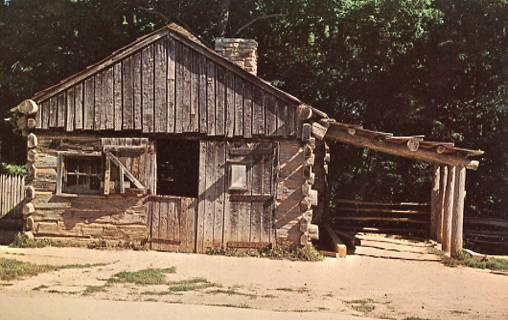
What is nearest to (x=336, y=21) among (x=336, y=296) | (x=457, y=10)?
(x=457, y=10)

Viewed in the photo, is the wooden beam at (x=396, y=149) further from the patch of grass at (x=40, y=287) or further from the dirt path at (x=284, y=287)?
the patch of grass at (x=40, y=287)

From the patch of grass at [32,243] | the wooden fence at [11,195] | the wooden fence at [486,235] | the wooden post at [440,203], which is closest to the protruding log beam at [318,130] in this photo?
the wooden post at [440,203]

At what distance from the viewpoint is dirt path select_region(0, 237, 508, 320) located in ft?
32.0

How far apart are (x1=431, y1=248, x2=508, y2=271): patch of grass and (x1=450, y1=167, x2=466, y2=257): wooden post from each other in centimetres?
21

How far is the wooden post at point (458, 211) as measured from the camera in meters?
15.9

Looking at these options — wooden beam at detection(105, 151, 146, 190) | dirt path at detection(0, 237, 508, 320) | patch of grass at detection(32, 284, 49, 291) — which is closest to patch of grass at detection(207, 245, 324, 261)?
dirt path at detection(0, 237, 508, 320)

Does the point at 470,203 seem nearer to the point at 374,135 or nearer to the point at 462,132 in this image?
the point at 462,132

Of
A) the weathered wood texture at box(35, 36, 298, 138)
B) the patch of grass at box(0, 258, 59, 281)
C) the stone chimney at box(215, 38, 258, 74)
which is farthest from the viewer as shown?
the stone chimney at box(215, 38, 258, 74)

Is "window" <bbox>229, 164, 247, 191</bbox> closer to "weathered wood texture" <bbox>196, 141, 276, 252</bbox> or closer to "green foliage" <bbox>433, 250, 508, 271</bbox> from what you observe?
"weathered wood texture" <bbox>196, 141, 276, 252</bbox>

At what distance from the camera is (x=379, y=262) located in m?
15.7

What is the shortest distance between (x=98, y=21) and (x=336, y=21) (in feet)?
32.9

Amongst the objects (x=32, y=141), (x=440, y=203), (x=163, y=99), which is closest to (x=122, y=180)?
(x=163, y=99)

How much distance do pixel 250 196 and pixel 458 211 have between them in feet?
16.7

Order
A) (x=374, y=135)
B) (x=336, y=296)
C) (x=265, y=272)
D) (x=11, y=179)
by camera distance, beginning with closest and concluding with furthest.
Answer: (x=336, y=296) < (x=265, y=272) < (x=374, y=135) < (x=11, y=179)
